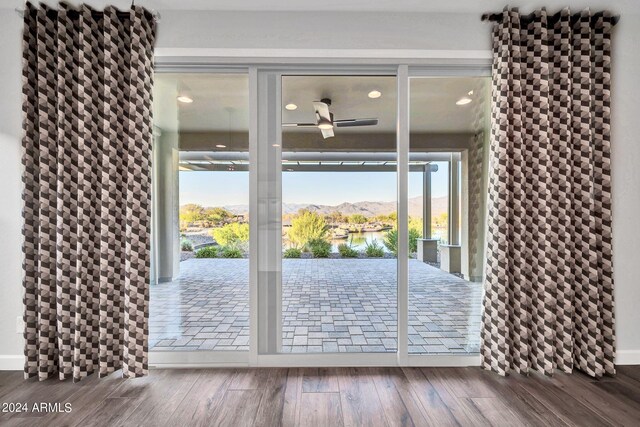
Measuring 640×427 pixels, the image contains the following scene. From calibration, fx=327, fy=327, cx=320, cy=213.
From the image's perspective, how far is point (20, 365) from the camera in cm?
235

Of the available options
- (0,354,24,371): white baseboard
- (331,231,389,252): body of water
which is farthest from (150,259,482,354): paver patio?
(0,354,24,371): white baseboard

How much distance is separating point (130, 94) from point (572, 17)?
123 inches

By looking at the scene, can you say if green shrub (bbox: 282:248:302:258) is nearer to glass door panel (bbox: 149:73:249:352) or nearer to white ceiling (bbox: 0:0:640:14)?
glass door panel (bbox: 149:73:249:352)

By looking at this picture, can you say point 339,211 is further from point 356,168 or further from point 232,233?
point 232,233

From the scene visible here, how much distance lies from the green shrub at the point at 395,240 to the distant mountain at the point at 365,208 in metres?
0.14

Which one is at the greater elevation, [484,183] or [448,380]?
[484,183]

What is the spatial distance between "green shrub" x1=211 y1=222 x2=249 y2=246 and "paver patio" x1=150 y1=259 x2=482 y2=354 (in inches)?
6.5

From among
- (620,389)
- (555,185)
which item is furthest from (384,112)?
(620,389)

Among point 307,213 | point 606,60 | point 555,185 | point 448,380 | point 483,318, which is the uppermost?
point 606,60

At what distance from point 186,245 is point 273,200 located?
76 cm

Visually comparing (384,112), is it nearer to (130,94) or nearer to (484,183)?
(484,183)

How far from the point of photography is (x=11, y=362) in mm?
2344

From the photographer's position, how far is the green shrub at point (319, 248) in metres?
2.52

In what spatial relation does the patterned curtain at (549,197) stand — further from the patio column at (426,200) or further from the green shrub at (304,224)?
the green shrub at (304,224)
